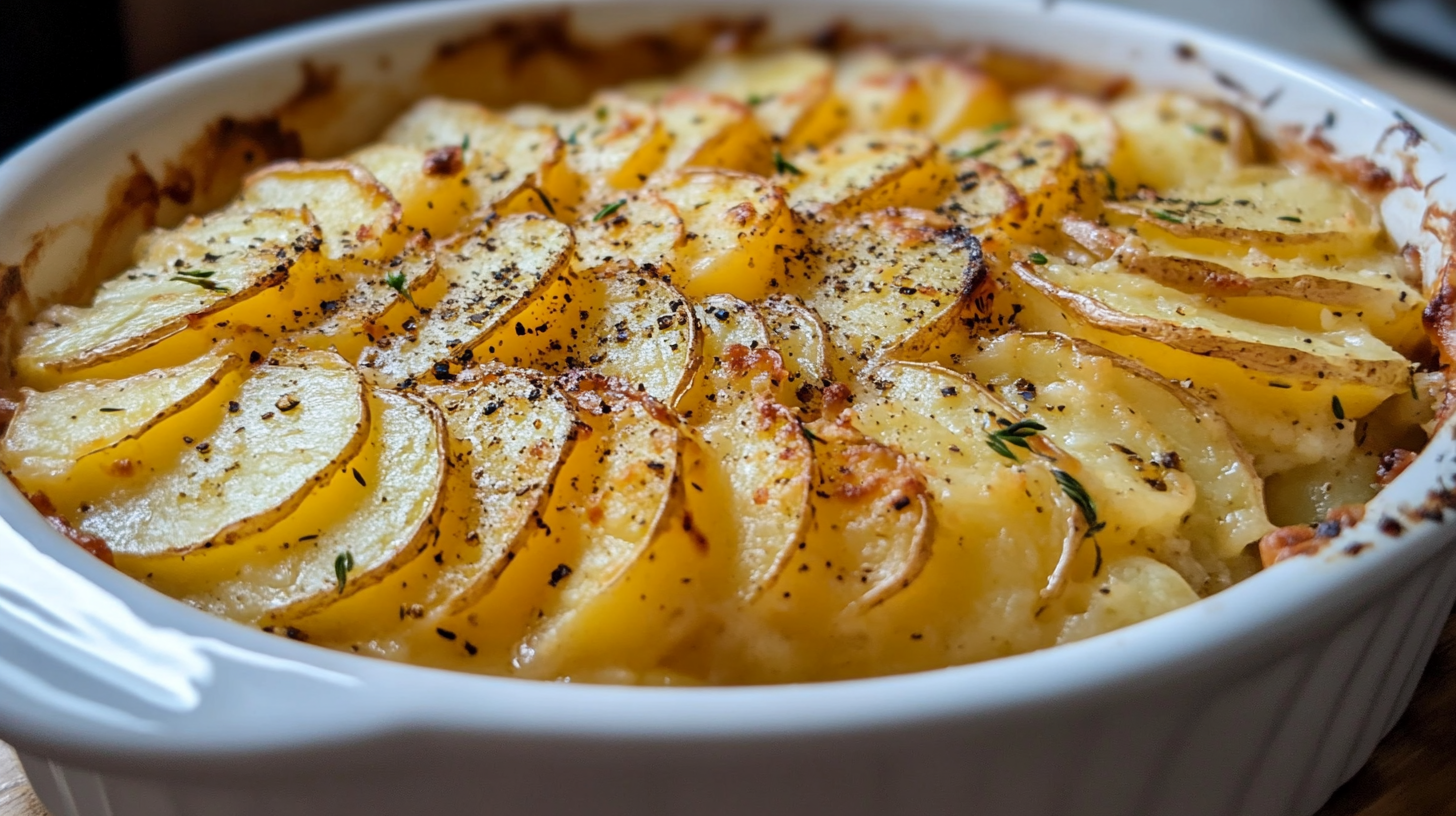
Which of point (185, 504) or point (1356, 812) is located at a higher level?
point (185, 504)

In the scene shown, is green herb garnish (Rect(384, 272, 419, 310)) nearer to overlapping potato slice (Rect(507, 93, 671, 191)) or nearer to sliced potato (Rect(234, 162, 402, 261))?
sliced potato (Rect(234, 162, 402, 261))

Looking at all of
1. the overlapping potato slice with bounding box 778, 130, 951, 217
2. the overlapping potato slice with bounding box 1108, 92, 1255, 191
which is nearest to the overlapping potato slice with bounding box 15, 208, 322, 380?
the overlapping potato slice with bounding box 778, 130, 951, 217

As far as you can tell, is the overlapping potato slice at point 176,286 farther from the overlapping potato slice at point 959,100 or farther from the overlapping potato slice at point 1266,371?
the overlapping potato slice at point 959,100

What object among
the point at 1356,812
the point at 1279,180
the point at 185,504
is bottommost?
the point at 1356,812

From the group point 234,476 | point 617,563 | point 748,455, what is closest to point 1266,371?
point 748,455

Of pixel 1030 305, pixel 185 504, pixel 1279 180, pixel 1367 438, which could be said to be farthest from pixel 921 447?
pixel 1279 180

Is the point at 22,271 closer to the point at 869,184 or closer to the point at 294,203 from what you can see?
the point at 294,203

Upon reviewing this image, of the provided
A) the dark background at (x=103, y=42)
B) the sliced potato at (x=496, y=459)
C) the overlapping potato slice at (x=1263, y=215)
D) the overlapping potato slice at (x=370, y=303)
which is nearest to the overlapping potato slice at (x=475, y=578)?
the sliced potato at (x=496, y=459)
